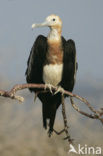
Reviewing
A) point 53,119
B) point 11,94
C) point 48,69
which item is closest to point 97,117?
point 11,94

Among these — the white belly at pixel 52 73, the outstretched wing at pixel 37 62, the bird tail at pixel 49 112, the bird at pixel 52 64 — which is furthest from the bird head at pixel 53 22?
the bird tail at pixel 49 112

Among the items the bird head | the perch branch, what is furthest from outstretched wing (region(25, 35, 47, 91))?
the perch branch

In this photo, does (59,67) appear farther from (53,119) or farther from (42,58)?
(53,119)

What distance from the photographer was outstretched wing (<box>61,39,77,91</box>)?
2604 mm

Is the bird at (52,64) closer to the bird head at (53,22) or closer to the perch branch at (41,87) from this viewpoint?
the bird head at (53,22)

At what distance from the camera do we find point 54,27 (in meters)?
2.51

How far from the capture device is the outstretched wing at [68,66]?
2604 millimetres

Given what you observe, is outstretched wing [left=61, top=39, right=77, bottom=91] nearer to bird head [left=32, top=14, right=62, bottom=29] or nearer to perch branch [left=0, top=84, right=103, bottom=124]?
bird head [left=32, top=14, right=62, bottom=29]

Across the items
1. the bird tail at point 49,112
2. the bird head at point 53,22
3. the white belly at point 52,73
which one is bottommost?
the bird tail at point 49,112

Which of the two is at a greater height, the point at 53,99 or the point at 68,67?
the point at 68,67

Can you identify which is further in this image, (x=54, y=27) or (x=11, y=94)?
(x=54, y=27)

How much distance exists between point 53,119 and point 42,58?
468mm

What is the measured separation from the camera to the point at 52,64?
2.55 m

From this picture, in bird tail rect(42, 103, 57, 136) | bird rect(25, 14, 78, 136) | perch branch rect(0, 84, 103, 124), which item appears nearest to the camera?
perch branch rect(0, 84, 103, 124)
